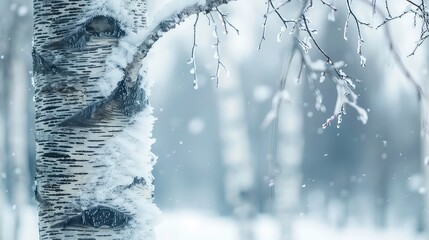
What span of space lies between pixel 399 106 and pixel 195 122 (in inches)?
207

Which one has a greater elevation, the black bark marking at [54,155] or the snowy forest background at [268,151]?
A: the snowy forest background at [268,151]

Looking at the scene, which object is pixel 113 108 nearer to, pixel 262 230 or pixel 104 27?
pixel 104 27

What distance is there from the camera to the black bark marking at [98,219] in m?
1.66

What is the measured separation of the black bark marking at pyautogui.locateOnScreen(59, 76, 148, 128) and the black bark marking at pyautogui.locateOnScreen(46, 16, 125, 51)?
14 centimetres

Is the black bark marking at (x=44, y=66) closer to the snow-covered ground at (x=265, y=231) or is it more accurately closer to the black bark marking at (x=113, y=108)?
the black bark marking at (x=113, y=108)

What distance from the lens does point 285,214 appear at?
7.09m

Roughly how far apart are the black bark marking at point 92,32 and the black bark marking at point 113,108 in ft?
0.46

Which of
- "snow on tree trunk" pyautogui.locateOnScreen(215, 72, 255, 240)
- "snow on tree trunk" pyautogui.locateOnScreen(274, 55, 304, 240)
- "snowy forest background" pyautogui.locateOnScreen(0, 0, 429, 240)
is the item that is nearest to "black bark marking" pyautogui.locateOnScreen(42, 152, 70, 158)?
"snow on tree trunk" pyautogui.locateOnScreen(215, 72, 255, 240)

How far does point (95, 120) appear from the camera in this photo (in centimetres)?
169

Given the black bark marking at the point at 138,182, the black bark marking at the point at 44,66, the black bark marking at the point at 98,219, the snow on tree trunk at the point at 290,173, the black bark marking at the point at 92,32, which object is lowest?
the black bark marking at the point at 98,219

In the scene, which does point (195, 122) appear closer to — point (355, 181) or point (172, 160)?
point (172, 160)

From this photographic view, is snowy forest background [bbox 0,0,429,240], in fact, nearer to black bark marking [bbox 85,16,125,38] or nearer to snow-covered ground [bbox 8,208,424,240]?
snow-covered ground [bbox 8,208,424,240]

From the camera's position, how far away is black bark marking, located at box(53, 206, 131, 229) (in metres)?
1.66

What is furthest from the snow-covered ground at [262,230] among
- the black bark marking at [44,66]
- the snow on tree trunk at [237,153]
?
the black bark marking at [44,66]
